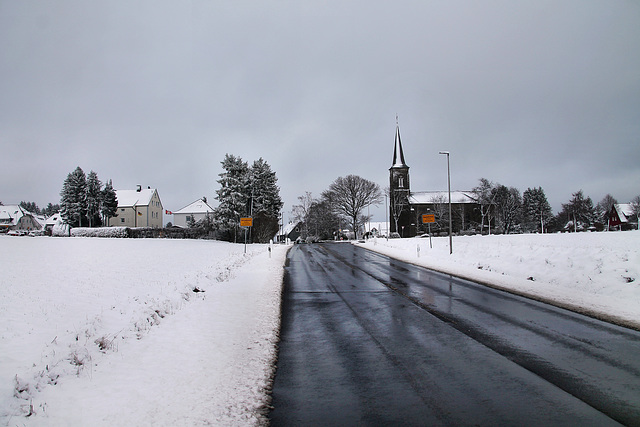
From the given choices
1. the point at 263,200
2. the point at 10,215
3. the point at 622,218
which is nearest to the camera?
the point at 263,200

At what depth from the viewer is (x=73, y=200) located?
60.8 m

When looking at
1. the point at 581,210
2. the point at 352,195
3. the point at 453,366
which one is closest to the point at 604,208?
the point at 581,210

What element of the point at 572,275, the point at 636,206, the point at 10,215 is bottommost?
the point at 572,275

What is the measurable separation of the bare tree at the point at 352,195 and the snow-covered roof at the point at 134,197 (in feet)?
142

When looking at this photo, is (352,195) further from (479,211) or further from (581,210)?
(581,210)

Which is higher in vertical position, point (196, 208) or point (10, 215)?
point (196, 208)

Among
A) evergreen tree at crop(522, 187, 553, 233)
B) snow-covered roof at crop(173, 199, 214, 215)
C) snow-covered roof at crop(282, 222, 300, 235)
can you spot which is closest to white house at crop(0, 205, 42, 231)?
snow-covered roof at crop(173, 199, 214, 215)

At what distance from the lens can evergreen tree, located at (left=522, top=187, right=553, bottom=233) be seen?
319 feet

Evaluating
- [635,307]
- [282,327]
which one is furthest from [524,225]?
[282,327]

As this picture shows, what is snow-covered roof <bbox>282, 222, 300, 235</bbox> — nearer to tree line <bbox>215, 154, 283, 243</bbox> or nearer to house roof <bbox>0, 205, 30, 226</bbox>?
tree line <bbox>215, 154, 283, 243</bbox>

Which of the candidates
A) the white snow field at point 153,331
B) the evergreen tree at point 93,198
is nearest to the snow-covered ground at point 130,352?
the white snow field at point 153,331

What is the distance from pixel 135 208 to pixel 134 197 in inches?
226

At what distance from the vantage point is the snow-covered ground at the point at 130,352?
4312 millimetres

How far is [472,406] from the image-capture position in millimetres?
4449
